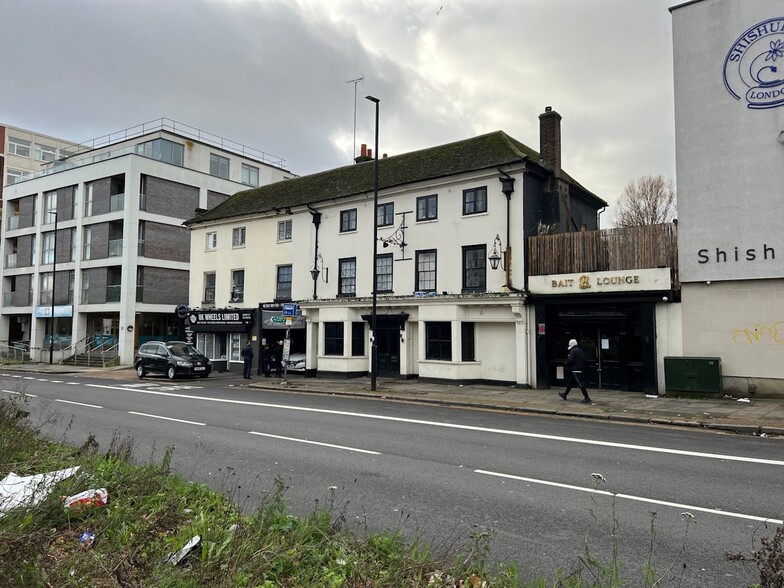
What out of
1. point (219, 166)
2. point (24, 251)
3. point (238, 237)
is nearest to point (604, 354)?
point (238, 237)

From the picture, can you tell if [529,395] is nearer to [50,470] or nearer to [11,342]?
[50,470]

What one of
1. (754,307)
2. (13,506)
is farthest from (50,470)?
(754,307)

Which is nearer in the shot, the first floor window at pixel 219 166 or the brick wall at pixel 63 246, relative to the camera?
the brick wall at pixel 63 246

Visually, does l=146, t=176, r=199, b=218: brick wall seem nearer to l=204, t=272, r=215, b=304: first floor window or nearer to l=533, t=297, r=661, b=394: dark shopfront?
l=204, t=272, r=215, b=304: first floor window

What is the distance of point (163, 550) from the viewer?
3998 millimetres

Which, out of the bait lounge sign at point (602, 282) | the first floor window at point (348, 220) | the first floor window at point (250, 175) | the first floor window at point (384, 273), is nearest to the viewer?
the bait lounge sign at point (602, 282)

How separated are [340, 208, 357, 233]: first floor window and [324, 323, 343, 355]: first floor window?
15.0 feet

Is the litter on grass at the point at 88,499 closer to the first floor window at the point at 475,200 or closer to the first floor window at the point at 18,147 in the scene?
the first floor window at the point at 475,200

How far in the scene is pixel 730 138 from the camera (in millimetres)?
16672

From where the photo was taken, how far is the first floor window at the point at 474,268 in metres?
21.1

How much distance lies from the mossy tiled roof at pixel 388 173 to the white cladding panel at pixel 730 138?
5.60 m

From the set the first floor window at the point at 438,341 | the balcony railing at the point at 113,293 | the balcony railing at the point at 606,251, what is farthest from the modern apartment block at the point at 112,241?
the balcony railing at the point at 606,251

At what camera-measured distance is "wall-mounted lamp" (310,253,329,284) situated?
25969 millimetres

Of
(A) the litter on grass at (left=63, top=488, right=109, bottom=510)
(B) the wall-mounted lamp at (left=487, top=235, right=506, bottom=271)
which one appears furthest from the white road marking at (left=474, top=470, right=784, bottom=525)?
(B) the wall-mounted lamp at (left=487, top=235, right=506, bottom=271)
